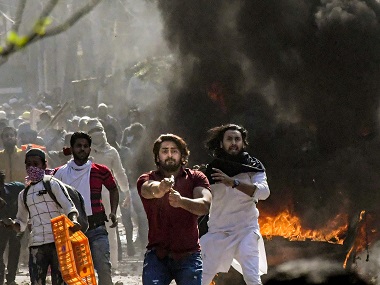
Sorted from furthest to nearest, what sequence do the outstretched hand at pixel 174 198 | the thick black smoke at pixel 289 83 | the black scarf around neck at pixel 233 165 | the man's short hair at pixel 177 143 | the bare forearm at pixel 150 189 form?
the thick black smoke at pixel 289 83, the black scarf around neck at pixel 233 165, the man's short hair at pixel 177 143, the bare forearm at pixel 150 189, the outstretched hand at pixel 174 198

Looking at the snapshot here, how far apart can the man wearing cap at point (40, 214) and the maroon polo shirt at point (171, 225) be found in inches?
63.8

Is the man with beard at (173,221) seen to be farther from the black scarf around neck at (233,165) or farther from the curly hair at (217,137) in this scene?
the curly hair at (217,137)

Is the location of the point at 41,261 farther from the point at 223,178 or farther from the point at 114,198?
the point at 223,178

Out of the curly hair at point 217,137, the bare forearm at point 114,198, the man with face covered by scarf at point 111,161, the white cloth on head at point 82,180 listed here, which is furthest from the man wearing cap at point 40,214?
the man with face covered by scarf at point 111,161

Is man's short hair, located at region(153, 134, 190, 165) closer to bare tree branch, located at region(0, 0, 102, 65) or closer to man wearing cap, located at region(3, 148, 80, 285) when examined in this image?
man wearing cap, located at region(3, 148, 80, 285)

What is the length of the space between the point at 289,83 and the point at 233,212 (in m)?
6.22

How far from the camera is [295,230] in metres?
11.5

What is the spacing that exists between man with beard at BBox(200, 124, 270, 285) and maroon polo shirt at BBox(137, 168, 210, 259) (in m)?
1.81

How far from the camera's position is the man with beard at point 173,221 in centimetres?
639

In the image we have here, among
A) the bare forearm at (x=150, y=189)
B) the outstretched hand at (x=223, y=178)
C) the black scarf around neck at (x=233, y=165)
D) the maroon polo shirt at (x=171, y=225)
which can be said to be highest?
the black scarf around neck at (x=233, y=165)

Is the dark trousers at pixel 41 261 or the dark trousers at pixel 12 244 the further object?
the dark trousers at pixel 12 244

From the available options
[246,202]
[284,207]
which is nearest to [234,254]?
[246,202]

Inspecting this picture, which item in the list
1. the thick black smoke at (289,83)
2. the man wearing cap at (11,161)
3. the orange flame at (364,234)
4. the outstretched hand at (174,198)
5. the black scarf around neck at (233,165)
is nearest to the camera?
the outstretched hand at (174,198)

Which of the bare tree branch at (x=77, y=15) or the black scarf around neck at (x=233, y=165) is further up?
the bare tree branch at (x=77, y=15)
